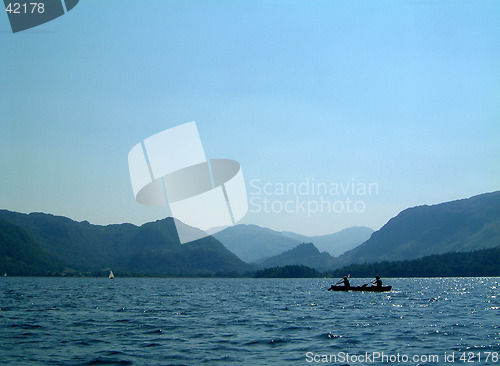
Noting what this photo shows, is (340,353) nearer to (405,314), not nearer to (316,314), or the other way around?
(316,314)

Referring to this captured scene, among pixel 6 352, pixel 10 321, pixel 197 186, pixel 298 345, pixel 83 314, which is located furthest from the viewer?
pixel 197 186

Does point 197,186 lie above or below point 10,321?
above

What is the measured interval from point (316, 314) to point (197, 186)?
255ft

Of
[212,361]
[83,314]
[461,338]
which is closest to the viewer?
[212,361]

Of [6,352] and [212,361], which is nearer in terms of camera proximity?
[212,361]

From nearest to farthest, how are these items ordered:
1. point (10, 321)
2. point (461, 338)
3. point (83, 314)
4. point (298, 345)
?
point (298, 345)
point (461, 338)
point (10, 321)
point (83, 314)

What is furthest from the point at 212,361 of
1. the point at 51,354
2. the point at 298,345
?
the point at 51,354

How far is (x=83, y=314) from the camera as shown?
203 ft

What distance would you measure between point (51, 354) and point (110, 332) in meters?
10.7

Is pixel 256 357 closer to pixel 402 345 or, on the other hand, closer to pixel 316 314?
pixel 402 345

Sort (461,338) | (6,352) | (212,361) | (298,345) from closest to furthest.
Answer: (212,361) < (6,352) < (298,345) < (461,338)

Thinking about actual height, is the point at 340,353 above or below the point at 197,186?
below

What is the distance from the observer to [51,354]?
3409 centimetres

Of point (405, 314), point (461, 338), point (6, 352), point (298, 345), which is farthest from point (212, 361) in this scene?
point (405, 314)
